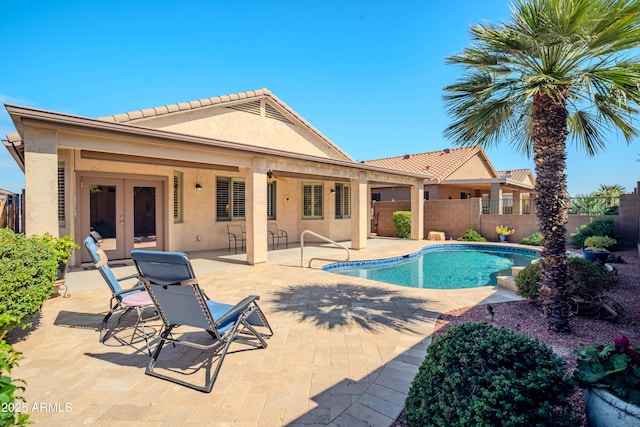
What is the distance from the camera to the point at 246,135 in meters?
14.4

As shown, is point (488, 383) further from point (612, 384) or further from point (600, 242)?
point (600, 242)

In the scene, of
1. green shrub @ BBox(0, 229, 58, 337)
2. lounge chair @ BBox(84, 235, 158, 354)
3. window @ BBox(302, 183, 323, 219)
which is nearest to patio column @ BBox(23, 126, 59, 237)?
green shrub @ BBox(0, 229, 58, 337)

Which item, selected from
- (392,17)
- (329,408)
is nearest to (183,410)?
(329,408)

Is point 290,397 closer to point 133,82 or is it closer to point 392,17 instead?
point 392,17

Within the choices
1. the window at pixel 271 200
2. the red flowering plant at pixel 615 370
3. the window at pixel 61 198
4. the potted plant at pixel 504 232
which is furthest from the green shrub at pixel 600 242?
the window at pixel 61 198

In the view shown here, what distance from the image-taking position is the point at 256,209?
10.5 m

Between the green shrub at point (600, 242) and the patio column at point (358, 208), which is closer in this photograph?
the green shrub at point (600, 242)

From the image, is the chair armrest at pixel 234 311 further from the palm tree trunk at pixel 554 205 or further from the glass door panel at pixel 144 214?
the glass door panel at pixel 144 214

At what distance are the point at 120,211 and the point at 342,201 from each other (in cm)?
1108

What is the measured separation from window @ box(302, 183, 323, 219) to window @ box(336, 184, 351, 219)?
3.74 feet

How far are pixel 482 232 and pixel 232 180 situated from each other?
1466 cm

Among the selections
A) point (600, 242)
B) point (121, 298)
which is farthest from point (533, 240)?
point (121, 298)

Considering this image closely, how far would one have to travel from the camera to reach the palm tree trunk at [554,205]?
15.5 ft

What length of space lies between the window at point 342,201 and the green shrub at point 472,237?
6.98 m
